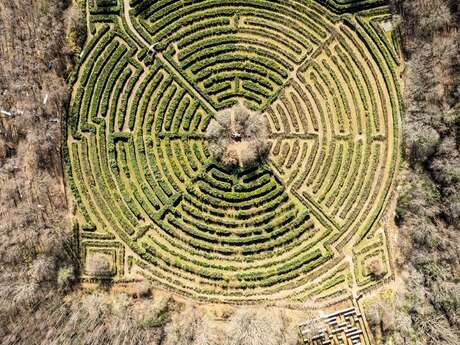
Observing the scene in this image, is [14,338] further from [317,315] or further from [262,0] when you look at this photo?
[262,0]

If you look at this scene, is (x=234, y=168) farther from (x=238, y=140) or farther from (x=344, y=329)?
(x=344, y=329)

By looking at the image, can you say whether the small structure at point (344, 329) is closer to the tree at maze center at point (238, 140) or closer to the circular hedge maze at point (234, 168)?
the circular hedge maze at point (234, 168)

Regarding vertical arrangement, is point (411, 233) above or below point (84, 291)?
above

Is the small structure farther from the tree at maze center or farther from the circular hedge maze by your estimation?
the tree at maze center

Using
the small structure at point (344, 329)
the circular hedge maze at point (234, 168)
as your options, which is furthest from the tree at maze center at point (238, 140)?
the small structure at point (344, 329)

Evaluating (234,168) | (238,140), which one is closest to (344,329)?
(234,168)

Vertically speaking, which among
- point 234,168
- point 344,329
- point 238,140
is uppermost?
point 238,140

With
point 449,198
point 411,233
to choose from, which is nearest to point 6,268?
point 411,233

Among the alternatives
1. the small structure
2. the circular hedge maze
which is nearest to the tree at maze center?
the circular hedge maze
